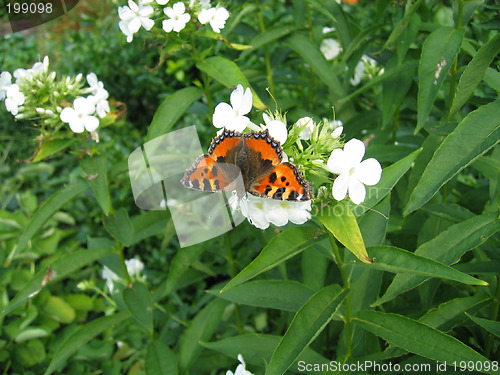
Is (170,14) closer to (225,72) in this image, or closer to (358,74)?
(225,72)

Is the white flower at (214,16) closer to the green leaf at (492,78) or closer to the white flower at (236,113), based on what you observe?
the white flower at (236,113)

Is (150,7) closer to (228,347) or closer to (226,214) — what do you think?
(226,214)

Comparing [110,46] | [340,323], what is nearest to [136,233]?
[340,323]

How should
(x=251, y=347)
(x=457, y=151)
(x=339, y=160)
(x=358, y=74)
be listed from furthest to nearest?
(x=358, y=74)
(x=251, y=347)
(x=457, y=151)
(x=339, y=160)

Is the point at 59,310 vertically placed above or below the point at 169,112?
below

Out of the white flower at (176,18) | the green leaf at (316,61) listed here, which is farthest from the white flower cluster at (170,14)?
the green leaf at (316,61)

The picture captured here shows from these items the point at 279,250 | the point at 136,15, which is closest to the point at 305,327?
the point at 279,250
